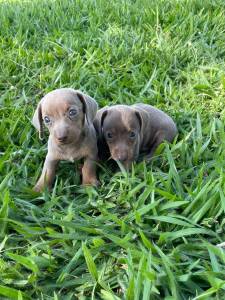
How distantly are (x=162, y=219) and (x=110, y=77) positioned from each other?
268cm

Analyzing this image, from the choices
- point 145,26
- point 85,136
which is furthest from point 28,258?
point 145,26

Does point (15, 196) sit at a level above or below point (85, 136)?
below

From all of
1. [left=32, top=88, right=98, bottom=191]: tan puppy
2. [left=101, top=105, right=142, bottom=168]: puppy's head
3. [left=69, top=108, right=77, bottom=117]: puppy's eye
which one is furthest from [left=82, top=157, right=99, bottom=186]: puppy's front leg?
[left=69, top=108, right=77, bottom=117]: puppy's eye

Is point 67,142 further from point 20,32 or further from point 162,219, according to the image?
point 20,32

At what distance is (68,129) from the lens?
3750 mm

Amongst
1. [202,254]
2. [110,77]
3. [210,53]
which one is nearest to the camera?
[202,254]

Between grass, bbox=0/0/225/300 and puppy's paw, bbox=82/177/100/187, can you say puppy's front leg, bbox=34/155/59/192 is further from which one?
puppy's paw, bbox=82/177/100/187

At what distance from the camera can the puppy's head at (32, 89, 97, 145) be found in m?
3.75

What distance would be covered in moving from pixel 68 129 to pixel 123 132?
23.4 inches

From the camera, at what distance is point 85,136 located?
407cm

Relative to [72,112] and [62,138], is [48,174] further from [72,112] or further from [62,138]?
[72,112]

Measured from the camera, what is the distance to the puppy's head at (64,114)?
3754mm

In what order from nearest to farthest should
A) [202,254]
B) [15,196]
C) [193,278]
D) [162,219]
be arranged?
[193,278] → [202,254] → [162,219] → [15,196]

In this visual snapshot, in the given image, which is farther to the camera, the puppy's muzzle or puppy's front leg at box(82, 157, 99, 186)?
puppy's front leg at box(82, 157, 99, 186)
